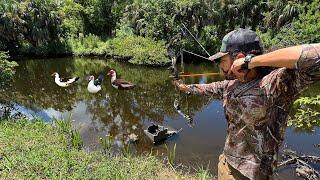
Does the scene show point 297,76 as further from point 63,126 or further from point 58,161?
point 63,126

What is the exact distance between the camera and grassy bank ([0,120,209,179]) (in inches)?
345

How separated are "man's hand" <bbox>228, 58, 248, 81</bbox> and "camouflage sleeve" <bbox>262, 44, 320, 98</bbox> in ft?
0.49

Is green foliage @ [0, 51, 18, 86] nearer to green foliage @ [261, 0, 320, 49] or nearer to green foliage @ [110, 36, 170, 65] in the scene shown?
green foliage @ [110, 36, 170, 65]

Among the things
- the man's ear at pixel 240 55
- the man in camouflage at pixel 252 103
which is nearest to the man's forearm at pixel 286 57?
the man in camouflage at pixel 252 103

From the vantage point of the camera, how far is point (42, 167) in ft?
29.6

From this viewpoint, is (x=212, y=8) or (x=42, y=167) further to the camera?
(x=212, y=8)

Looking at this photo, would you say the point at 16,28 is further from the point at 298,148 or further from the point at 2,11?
the point at 298,148

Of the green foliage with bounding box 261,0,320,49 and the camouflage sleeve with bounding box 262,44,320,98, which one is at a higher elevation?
the camouflage sleeve with bounding box 262,44,320,98

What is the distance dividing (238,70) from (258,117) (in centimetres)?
38

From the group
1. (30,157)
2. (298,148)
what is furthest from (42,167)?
(298,148)

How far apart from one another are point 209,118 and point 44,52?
22.5 m

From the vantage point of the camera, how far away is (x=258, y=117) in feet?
8.91

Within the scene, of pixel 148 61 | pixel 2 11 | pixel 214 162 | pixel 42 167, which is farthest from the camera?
pixel 2 11

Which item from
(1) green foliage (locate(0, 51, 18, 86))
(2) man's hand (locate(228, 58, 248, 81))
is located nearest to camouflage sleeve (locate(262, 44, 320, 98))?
(2) man's hand (locate(228, 58, 248, 81))
